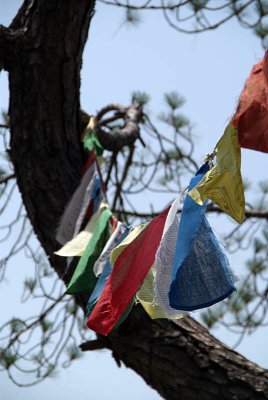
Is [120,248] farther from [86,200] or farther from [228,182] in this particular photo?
[86,200]

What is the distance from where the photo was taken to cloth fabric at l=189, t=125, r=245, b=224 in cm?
163

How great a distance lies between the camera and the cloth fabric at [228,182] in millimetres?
1634

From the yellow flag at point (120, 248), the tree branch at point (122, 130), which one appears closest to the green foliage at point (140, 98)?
the tree branch at point (122, 130)

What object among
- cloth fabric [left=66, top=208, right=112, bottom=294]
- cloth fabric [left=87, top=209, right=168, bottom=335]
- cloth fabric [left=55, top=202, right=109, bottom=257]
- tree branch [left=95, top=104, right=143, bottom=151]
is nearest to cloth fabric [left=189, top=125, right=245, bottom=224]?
cloth fabric [left=87, top=209, right=168, bottom=335]

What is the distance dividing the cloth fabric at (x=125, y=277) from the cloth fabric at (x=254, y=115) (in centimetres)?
23

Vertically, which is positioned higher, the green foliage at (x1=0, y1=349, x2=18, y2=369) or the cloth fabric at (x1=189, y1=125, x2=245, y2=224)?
the cloth fabric at (x1=189, y1=125, x2=245, y2=224)

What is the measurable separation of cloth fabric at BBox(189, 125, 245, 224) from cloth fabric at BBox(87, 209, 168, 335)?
0.15m

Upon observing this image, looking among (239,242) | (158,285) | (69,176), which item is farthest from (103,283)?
(239,242)

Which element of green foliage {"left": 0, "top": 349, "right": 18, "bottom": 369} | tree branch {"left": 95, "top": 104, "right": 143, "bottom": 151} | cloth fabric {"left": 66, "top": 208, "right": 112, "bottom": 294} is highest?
tree branch {"left": 95, "top": 104, "right": 143, "bottom": 151}

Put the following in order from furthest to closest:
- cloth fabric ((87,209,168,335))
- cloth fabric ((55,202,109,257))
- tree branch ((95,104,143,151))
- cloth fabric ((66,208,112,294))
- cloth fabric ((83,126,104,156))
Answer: tree branch ((95,104,143,151))
cloth fabric ((83,126,104,156))
cloth fabric ((55,202,109,257))
cloth fabric ((66,208,112,294))
cloth fabric ((87,209,168,335))

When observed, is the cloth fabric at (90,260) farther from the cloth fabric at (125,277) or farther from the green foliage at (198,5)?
the green foliage at (198,5)

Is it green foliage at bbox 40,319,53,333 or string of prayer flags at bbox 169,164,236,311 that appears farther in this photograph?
green foliage at bbox 40,319,53,333

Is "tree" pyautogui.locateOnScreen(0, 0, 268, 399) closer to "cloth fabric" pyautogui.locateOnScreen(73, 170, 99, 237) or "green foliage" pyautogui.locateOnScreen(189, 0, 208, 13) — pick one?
"cloth fabric" pyautogui.locateOnScreen(73, 170, 99, 237)

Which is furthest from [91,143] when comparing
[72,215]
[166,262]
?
[166,262]
